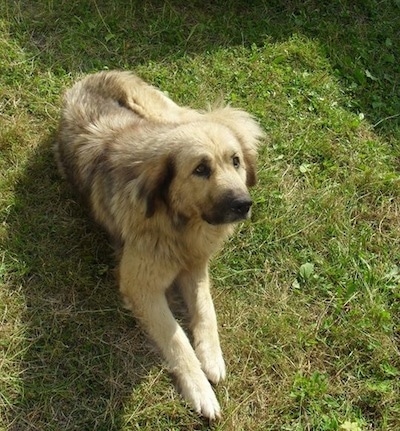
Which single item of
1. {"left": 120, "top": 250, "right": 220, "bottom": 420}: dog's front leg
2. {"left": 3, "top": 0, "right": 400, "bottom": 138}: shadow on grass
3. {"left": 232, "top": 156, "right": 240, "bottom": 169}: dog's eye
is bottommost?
{"left": 120, "top": 250, "right": 220, "bottom": 420}: dog's front leg

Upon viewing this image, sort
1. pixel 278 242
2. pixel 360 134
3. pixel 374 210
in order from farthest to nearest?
pixel 360 134 < pixel 374 210 < pixel 278 242

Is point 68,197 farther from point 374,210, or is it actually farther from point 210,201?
point 374,210

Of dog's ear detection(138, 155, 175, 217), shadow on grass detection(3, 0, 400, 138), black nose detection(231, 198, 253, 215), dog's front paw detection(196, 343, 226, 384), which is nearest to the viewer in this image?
black nose detection(231, 198, 253, 215)

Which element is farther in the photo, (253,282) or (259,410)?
(253,282)

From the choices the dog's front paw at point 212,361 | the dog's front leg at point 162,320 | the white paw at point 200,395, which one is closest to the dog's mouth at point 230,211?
the dog's front leg at point 162,320

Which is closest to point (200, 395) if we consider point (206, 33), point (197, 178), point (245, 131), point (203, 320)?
point (203, 320)

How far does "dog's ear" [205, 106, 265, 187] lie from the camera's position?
3.64 metres

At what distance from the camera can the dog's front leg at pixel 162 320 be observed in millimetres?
3264

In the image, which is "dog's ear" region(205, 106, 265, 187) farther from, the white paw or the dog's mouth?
the white paw

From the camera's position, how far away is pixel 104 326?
358cm

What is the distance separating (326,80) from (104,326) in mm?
3010

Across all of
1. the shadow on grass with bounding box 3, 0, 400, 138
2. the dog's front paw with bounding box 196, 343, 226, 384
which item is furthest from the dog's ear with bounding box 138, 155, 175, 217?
the shadow on grass with bounding box 3, 0, 400, 138

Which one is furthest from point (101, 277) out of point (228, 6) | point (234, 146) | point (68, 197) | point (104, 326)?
point (228, 6)

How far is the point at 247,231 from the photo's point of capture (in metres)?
4.13
